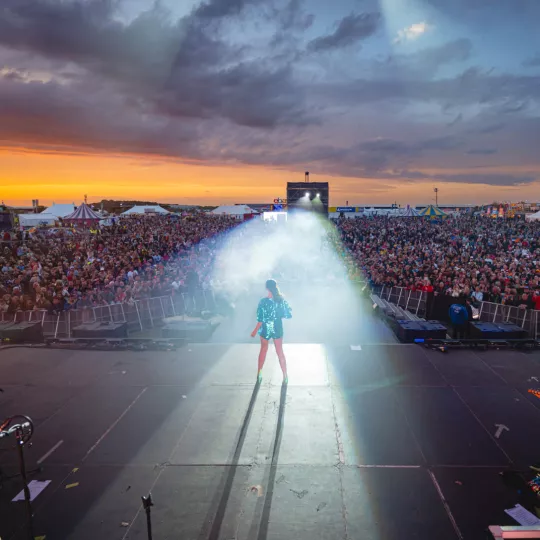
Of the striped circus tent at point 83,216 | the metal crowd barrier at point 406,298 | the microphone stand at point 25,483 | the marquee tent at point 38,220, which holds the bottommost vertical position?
the metal crowd barrier at point 406,298

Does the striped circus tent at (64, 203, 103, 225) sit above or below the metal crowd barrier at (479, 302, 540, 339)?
above

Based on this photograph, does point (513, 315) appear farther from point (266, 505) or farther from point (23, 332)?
point (23, 332)

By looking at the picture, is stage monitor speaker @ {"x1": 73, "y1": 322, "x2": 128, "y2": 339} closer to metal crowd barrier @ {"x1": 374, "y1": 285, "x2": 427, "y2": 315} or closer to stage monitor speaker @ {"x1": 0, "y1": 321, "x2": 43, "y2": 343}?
stage monitor speaker @ {"x1": 0, "y1": 321, "x2": 43, "y2": 343}

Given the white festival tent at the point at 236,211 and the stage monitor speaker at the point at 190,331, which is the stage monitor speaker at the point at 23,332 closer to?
the stage monitor speaker at the point at 190,331

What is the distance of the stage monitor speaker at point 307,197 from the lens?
133ft

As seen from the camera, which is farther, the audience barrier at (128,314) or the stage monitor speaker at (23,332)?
the audience barrier at (128,314)

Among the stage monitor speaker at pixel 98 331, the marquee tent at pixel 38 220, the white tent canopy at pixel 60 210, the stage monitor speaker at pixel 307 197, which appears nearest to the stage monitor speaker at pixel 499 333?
the stage monitor speaker at pixel 98 331

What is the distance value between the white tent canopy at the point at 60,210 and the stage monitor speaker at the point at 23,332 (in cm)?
4295

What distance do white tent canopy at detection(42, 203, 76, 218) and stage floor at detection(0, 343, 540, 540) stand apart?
45.5 meters

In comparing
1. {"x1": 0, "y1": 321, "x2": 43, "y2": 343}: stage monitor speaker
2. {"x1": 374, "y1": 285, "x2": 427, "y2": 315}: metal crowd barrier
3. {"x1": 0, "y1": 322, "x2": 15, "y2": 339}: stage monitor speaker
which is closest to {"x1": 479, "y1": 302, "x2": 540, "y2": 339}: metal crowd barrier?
{"x1": 374, "y1": 285, "x2": 427, "y2": 315}: metal crowd barrier

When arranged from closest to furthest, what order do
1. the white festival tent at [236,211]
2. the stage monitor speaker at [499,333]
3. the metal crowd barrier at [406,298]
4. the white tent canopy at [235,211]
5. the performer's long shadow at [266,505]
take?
the performer's long shadow at [266,505], the stage monitor speaker at [499,333], the metal crowd barrier at [406,298], the white festival tent at [236,211], the white tent canopy at [235,211]

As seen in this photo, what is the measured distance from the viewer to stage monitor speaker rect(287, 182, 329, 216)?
4044cm

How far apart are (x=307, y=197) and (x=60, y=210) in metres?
30.6

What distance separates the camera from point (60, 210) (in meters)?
50.0
